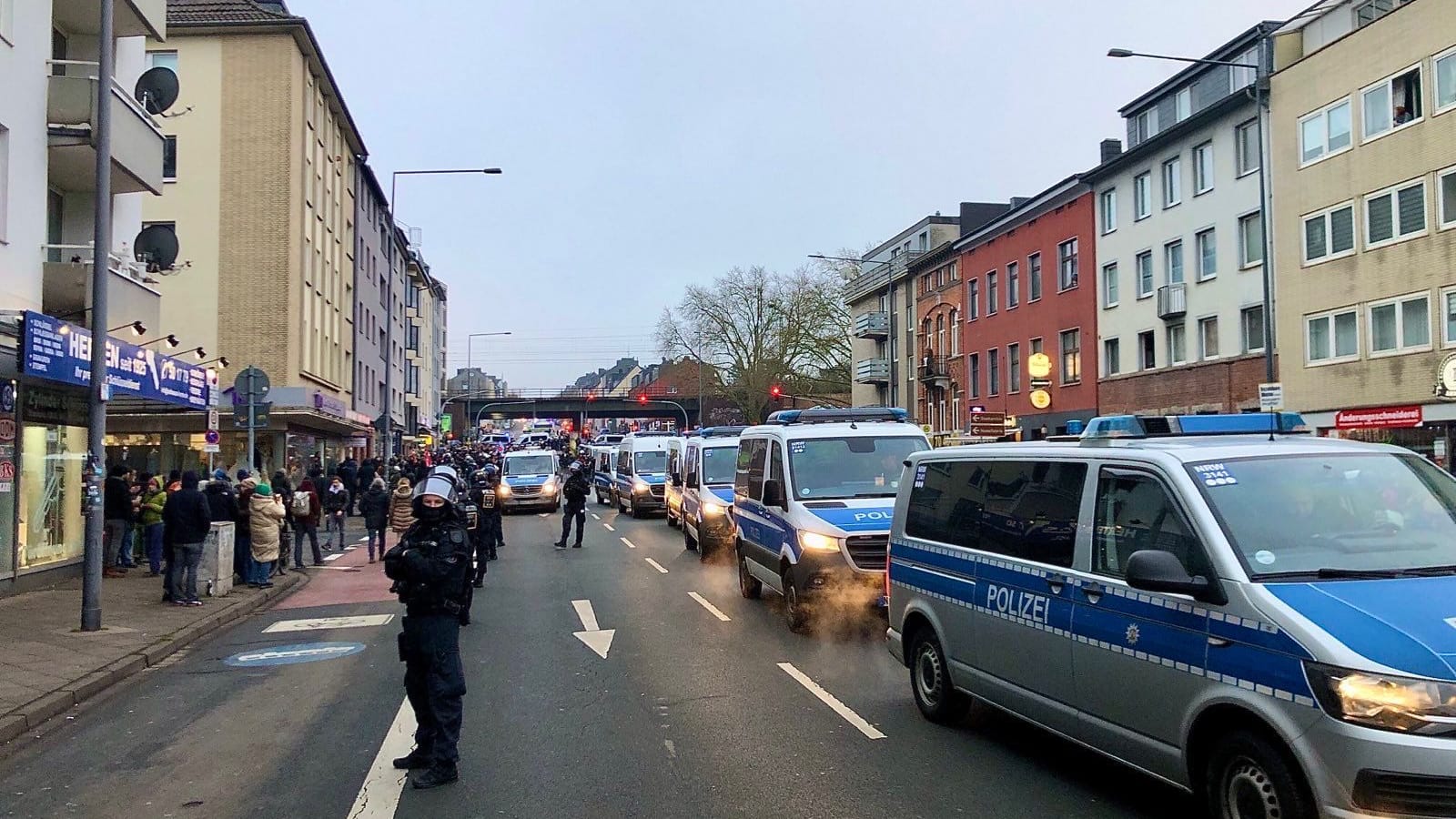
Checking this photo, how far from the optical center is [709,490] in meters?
20.8

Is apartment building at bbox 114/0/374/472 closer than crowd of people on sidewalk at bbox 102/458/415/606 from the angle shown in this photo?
No

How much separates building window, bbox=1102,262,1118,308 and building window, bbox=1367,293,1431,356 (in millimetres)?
12268

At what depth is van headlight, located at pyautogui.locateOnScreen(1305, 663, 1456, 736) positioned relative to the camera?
408 cm

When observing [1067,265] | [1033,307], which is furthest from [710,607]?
[1033,307]

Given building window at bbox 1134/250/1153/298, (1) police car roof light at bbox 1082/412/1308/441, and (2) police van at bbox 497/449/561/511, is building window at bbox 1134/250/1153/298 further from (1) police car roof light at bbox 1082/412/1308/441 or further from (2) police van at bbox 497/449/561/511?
(1) police car roof light at bbox 1082/412/1308/441

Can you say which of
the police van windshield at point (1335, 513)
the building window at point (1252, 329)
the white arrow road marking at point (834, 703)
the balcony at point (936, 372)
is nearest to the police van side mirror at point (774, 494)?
the white arrow road marking at point (834, 703)

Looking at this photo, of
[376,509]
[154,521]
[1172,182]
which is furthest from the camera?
[1172,182]

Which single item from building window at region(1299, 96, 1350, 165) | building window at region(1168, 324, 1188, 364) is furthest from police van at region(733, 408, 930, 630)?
building window at region(1168, 324, 1188, 364)

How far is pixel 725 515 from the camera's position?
20.0m

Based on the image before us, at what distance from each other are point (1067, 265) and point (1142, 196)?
5381 mm

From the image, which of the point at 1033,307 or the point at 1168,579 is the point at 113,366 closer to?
the point at 1168,579

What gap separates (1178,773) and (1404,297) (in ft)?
89.2

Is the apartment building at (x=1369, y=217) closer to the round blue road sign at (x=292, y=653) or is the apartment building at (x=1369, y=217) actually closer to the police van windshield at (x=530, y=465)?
the police van windshield at (x=530, y=465)

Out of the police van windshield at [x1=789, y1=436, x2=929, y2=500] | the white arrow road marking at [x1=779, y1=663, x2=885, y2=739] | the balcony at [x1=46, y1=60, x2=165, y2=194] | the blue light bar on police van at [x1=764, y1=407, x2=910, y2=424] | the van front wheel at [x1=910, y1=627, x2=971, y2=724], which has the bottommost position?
the white arrow road marking at [x1=779, y1=663, x2=885, y2=739]
